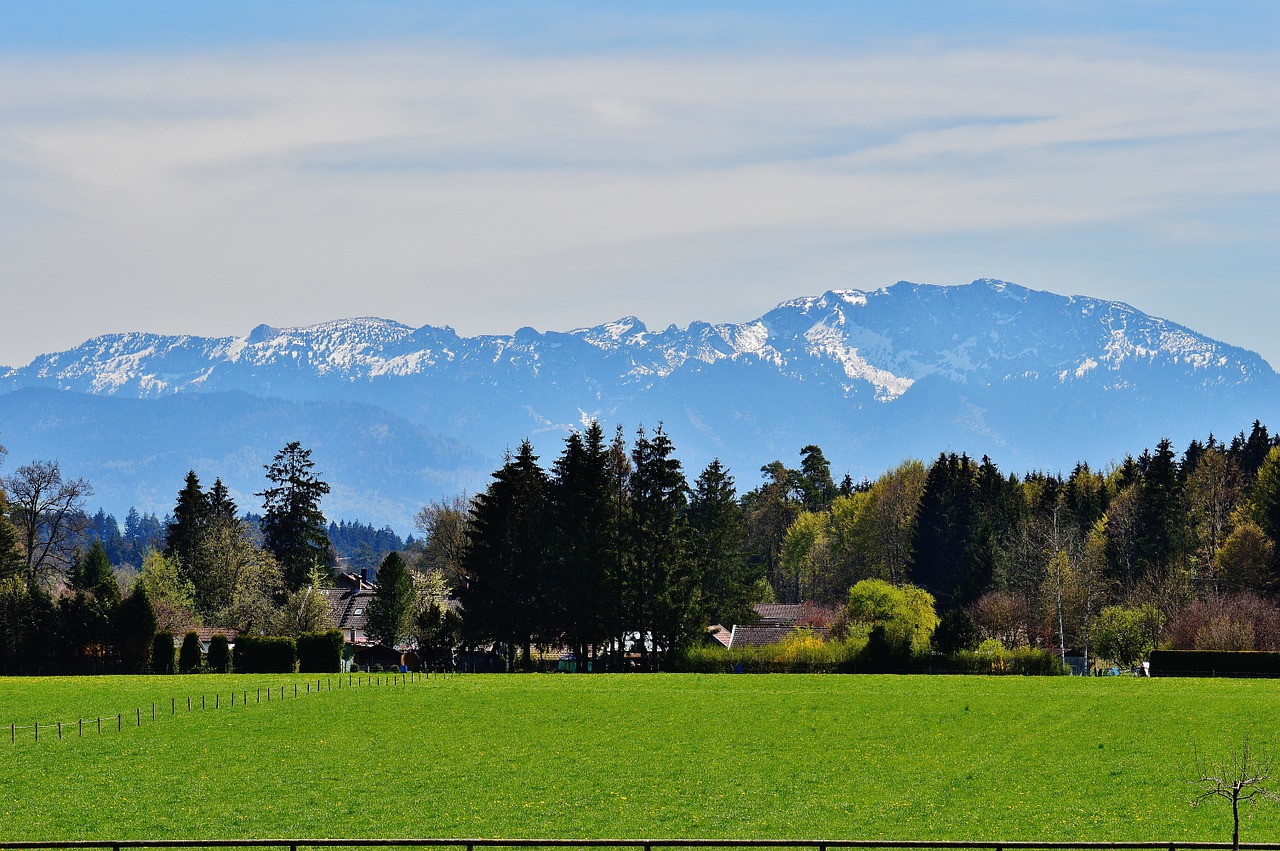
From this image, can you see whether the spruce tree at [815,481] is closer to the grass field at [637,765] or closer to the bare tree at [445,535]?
the bare tree at [445,535]

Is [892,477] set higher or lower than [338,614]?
higher

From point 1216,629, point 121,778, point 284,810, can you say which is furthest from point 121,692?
point 1216,629

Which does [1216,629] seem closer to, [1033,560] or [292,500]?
[1033,560]

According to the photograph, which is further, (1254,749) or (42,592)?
(42,592)

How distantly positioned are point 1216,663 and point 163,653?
6089cm

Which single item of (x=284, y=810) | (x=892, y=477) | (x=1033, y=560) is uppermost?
(x=892, y=477)

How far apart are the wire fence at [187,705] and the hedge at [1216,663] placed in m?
40.8

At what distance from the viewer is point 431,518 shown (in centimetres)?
12962

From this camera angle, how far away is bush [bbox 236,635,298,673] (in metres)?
87.6

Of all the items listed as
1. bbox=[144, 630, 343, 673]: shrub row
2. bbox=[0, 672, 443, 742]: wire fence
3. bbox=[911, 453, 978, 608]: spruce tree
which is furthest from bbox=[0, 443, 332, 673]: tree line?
bbox=[911, 453, 978, 608]: spruce tree

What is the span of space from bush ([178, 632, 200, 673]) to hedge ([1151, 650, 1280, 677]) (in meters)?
55.9

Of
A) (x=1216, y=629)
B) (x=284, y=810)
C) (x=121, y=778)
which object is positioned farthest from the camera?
(x=1216, y=629)

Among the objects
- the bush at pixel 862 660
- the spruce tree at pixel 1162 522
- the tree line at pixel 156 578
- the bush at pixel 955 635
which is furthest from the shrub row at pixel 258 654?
the spruce tree at pixel 1162 522

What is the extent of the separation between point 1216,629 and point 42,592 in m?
70.4
